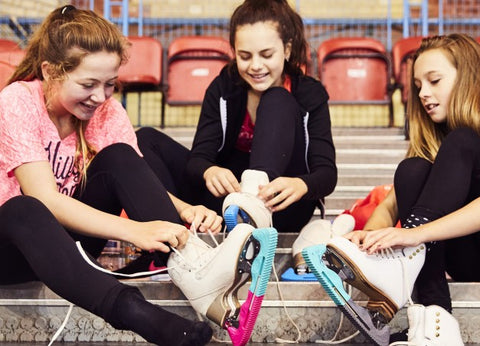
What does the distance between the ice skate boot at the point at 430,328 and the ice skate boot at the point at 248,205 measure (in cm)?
32

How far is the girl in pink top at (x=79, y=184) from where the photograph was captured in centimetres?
118

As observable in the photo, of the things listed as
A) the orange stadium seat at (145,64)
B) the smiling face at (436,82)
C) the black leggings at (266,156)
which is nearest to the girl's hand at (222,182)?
the black leggings at (266,156)

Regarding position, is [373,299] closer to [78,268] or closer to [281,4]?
[78,268]

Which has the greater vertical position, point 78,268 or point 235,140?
point 235,140

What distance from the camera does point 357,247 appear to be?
1.23 m

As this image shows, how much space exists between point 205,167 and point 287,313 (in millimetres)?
410

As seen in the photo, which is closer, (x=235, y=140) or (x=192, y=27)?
(x=235, y=140)

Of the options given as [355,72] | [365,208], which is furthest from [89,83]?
[355,72]

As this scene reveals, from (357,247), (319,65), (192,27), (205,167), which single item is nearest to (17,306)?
(205,167)

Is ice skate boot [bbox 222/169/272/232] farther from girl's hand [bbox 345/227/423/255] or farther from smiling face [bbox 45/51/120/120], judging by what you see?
smiling face [bbox 45/51/120/120]

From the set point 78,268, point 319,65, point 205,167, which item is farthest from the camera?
point 319,65

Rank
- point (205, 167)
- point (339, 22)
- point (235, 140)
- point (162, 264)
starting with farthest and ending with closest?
point (339, 22)
point (235, 140)
point (205, 167)
point (162, 264)

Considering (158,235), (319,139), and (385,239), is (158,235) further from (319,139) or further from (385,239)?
(319,139)

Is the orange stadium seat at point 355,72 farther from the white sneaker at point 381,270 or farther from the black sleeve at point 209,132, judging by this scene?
the white sneaker at point 381,270
